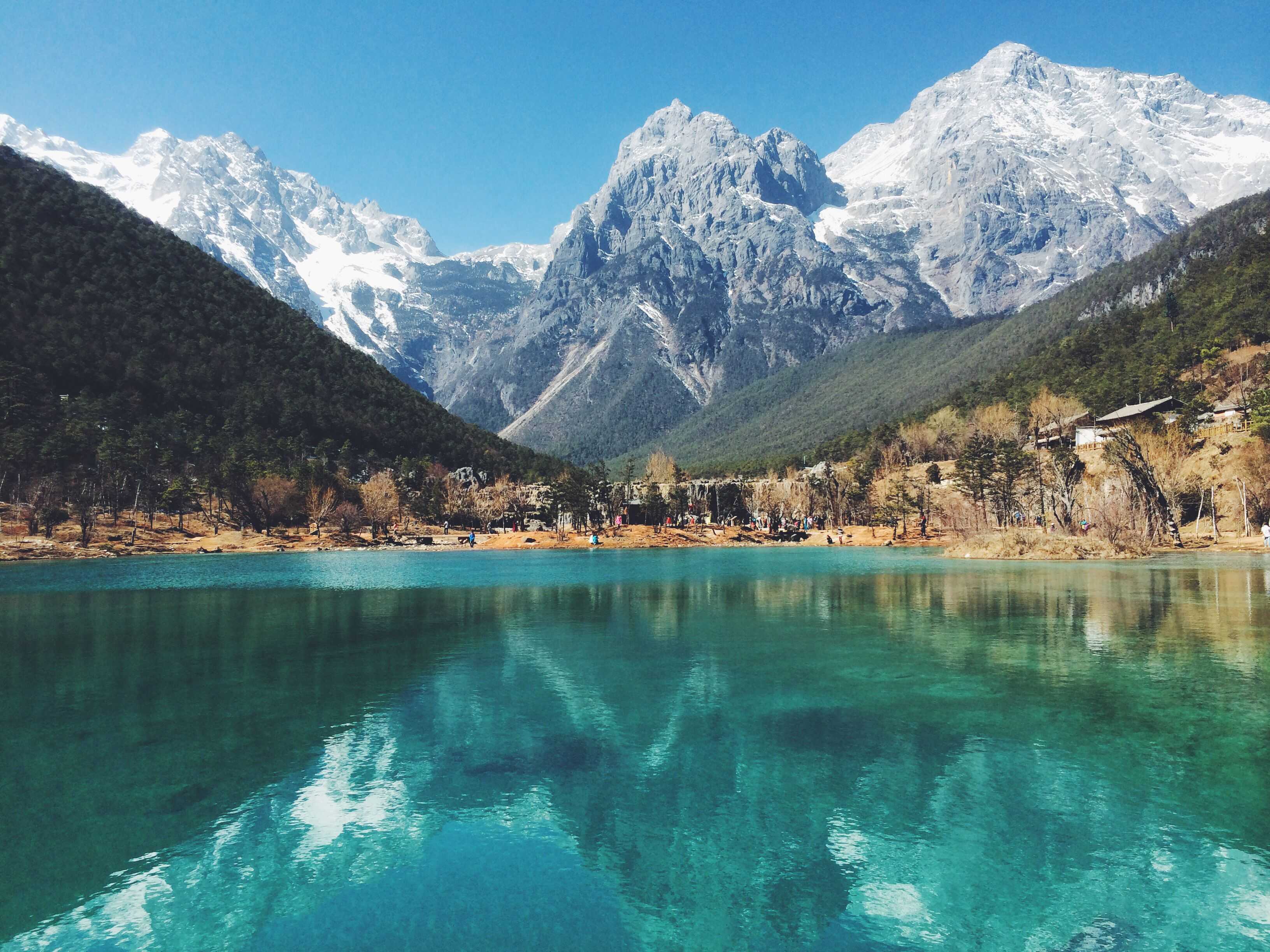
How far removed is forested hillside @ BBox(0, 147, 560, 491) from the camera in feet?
299

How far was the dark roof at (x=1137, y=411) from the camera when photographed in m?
88.1

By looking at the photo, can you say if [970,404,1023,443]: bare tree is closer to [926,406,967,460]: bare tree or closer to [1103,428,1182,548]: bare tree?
[926,406,967,460]: bare tree

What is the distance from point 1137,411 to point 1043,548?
43242 mm

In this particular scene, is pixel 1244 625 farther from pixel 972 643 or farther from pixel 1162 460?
pixel 1162 460

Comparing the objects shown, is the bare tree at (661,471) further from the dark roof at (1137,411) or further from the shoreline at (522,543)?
the dark roof at (1137,411)

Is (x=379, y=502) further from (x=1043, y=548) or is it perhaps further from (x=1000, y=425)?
(x=1000, y=425)

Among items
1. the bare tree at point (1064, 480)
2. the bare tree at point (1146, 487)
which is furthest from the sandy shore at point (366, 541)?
the bare tree at point (1146, 487)

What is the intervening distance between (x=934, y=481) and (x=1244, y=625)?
89.2 meters

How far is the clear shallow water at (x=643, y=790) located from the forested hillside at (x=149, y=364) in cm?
8143

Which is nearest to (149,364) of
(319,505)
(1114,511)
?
(319,505)

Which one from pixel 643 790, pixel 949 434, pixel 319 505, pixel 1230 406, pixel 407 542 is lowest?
pixel 643 790

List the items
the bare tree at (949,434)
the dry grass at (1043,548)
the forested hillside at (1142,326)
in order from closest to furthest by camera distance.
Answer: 1. the dry grass at (1043,548)
2. the forested hillside at (1142,326)
3. the bare tree at (949,434)

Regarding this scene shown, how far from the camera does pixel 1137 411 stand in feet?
290

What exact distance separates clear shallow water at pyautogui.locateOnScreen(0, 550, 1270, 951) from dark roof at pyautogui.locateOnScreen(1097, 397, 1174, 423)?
75.7 metres
